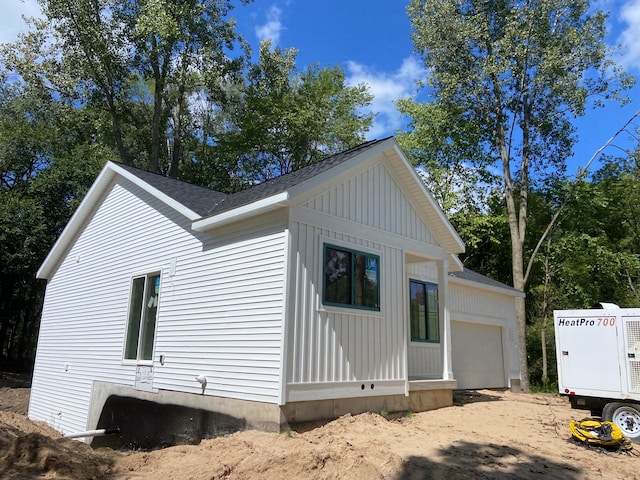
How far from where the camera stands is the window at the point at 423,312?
11398 mm

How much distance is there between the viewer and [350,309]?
317 inches

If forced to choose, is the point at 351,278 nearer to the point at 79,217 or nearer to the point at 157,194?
the point at 157,194

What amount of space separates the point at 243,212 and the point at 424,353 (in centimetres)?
637

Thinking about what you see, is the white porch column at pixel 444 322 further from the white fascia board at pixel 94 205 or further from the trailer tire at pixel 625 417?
the white fascia board at pixel 94 205

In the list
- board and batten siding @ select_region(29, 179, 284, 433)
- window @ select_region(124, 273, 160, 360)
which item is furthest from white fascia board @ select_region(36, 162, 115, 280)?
window @ select_region(124, 273, 160, 360)

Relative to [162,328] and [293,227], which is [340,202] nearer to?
[293,227]

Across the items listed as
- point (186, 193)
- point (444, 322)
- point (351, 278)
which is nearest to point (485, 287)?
point (444, 322)

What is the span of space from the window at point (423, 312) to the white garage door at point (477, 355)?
8.67 ft

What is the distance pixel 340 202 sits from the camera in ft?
27.5

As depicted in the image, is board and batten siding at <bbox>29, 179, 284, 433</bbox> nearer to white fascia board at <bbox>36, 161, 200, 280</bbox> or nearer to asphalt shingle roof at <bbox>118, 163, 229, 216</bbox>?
white fascia board at <bbox>36, 161, 200, 280</bbox>

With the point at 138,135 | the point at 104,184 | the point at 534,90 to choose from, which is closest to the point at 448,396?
the point at 104,184

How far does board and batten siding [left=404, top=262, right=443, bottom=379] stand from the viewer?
36.7 ft

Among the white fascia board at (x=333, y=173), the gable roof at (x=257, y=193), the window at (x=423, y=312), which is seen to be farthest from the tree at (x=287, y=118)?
the white fascia board at (x=333, y=173)

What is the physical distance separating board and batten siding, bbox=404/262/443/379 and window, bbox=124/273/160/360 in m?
5.79
